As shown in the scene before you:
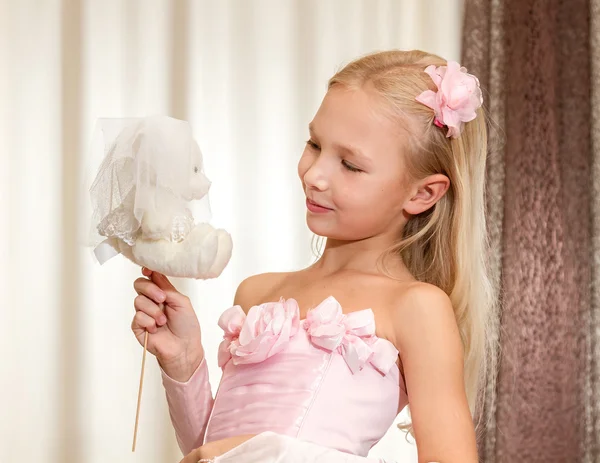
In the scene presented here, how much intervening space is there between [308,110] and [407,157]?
1381 millimetres

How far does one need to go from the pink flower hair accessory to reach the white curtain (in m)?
1.31

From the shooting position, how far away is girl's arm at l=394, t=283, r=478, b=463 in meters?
1.19

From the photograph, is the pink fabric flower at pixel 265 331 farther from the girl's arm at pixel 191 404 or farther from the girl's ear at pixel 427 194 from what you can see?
the girl's ear at pixel 427 194

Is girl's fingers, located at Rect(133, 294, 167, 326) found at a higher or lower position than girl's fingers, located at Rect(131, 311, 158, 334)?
higher

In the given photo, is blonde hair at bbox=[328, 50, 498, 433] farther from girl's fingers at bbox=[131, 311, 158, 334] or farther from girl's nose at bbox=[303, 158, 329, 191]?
girl's fingers at bbox=[131, 311, 158, 334]

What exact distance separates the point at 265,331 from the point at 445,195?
0.36 meters

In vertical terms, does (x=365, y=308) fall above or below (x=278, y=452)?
above

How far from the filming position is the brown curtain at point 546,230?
2.48 metres

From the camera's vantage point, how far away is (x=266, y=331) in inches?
50.5

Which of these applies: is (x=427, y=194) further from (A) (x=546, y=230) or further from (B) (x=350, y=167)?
(A) (x=546, y=230)

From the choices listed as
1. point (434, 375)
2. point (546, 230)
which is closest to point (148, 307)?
point (434, 375)

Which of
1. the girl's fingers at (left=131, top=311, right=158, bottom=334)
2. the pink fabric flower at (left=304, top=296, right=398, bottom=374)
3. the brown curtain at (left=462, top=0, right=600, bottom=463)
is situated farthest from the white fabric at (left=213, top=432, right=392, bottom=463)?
the brown curtain at (left=462, top=0, right=600, bottom=463)

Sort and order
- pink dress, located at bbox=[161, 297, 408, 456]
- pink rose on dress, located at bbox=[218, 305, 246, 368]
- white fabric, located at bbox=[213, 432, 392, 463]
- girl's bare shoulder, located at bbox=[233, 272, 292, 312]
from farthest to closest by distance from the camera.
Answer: girl's bare shoulder, located at bbox=[233, 272, 292, 312] < pink rose on dress, located at bbox=[218, 305, 246, 368] < pink dress, located at bbox=[161, 297, 408, 456] < white fabric, located at bbox=[213, 432, 392, 463]

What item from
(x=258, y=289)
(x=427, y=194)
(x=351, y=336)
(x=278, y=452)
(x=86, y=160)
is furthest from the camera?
(x=86, y=160)
